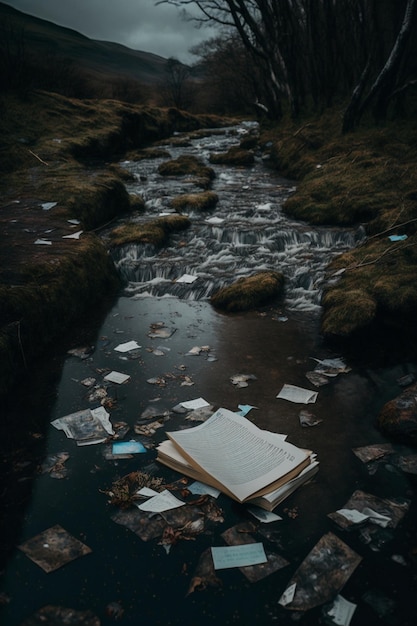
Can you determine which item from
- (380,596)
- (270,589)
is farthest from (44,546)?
(380,596)

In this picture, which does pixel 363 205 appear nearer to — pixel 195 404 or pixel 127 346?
pixel 127 346

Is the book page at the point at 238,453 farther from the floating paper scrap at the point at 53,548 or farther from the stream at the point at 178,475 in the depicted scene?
the floating paper scrap at the point at 53,548

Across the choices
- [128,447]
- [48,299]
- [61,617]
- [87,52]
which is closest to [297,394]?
[128,447]

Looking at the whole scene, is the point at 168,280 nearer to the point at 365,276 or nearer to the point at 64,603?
the point at 365,276

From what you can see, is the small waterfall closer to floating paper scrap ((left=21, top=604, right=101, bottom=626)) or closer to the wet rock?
the wet rock

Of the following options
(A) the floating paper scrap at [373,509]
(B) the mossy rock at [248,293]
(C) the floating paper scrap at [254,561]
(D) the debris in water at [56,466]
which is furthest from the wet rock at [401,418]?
(B) the mossy rock at [248,293]

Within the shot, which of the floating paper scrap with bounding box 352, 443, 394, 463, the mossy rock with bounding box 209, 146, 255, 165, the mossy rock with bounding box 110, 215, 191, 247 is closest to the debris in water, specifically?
the floating paper scrap with bounding box 352, 443, 394, 463
